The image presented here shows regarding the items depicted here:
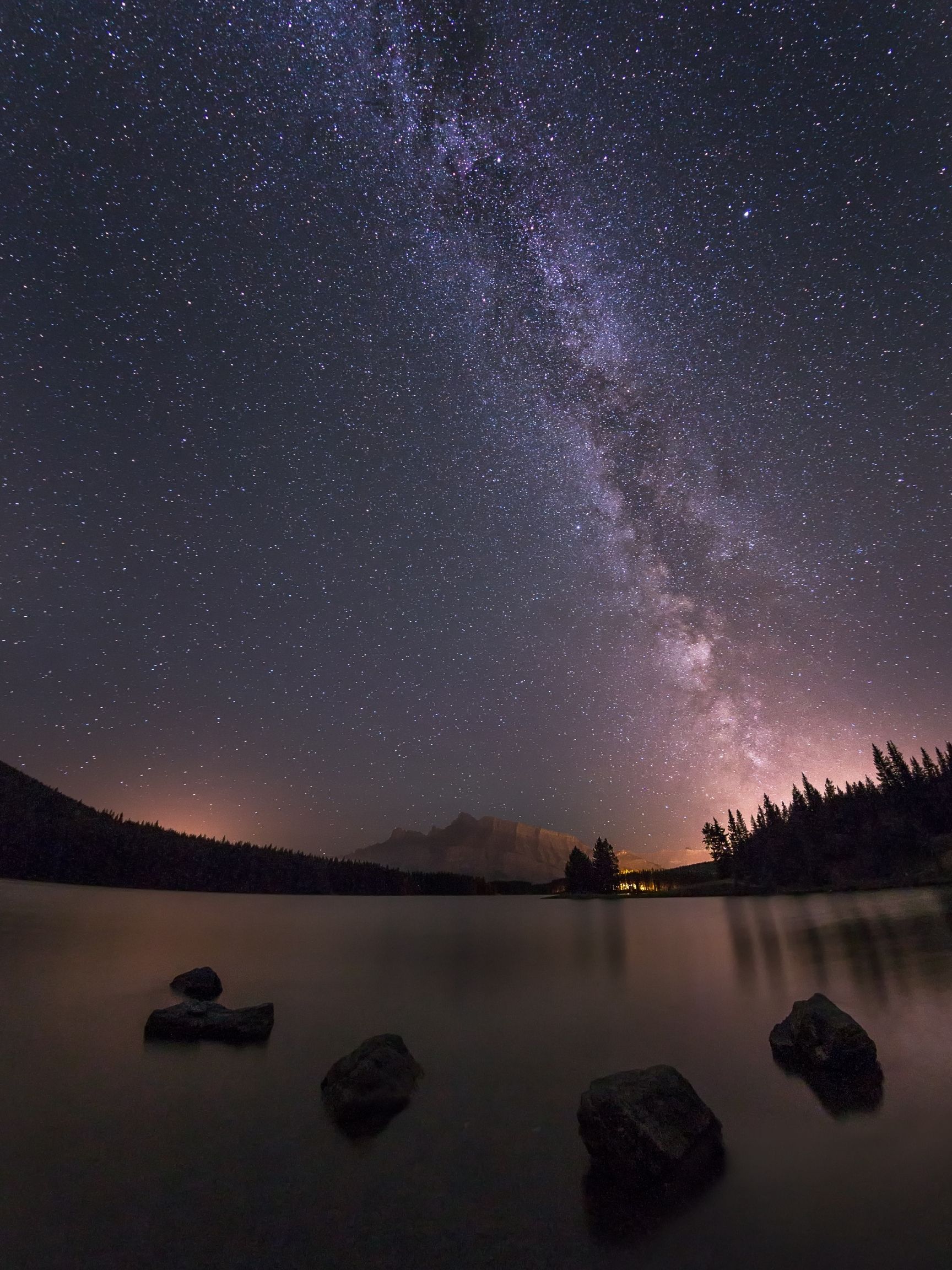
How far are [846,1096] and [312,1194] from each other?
41.2 feet

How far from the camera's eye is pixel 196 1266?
7438mm

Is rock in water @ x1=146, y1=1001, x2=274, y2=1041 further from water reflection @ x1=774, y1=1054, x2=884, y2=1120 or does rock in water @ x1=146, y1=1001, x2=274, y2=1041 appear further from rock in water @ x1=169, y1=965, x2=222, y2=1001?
water reflection @ x1=774, y1=1054, x2=884, y2=1120

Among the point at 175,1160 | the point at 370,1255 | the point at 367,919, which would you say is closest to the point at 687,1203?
the point at 370,1255

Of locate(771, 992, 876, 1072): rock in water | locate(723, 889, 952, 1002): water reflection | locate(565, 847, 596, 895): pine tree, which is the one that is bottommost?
locate(771, 992, 876, 1072): rock in water

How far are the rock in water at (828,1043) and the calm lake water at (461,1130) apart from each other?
2.69 feet

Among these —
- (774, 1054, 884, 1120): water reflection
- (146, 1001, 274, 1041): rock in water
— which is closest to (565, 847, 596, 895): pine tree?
(146, 1001, 274, 1041): rock in water

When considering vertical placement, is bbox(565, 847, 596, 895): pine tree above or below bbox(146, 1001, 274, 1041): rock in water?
above

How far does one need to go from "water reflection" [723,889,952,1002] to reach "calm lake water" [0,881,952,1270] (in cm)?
45

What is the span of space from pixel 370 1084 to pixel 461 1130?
2609mm

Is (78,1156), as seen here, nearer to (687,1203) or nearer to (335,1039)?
(335,1039)

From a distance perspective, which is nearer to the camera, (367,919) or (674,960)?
(674,960)

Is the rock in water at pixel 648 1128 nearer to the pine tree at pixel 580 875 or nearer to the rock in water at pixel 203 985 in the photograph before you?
the rock in water at pixel 203 985

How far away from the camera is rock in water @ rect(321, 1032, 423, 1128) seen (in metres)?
12.4

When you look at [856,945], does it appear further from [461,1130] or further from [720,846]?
[720,846]
